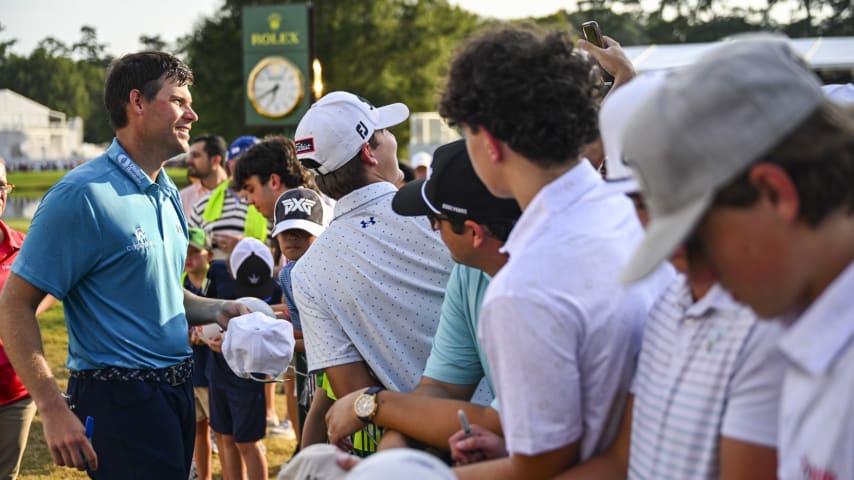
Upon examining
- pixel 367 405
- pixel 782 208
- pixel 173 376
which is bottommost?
pixel 173 376

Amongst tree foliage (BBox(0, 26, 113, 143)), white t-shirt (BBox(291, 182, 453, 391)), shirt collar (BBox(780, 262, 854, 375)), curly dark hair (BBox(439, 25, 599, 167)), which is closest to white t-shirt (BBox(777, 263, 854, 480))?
shirt collar (BBox(780, 262, 854, 375))

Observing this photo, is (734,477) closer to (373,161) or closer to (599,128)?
(599,128)

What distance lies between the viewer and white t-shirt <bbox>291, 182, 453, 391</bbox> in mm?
3018

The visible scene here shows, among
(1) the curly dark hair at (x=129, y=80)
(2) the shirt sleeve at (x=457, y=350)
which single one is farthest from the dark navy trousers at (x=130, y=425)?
(2) the shirt sleeve at (x=457, y=350)

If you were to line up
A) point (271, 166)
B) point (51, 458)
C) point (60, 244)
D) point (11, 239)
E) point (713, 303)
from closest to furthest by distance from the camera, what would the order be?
1. point (713, 303)
2. point (60, 244)
3. point (11, 239)
4. point (271, 166)
5. point (51, 458)

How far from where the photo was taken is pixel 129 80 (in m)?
3.69

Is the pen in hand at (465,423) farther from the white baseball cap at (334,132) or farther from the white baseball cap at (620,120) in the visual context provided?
the white baseball cap at (334,132)

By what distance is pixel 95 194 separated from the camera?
340cm

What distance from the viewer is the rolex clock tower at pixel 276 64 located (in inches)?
661

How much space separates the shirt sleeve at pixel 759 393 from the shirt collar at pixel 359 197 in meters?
1.87

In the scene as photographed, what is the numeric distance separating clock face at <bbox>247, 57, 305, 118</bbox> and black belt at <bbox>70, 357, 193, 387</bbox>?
13247 mm

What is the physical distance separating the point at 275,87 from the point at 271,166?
12.5 m

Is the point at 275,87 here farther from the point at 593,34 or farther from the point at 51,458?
the point at 593,34

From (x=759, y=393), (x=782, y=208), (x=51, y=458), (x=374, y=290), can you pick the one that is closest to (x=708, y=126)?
(x=782, y=208)
